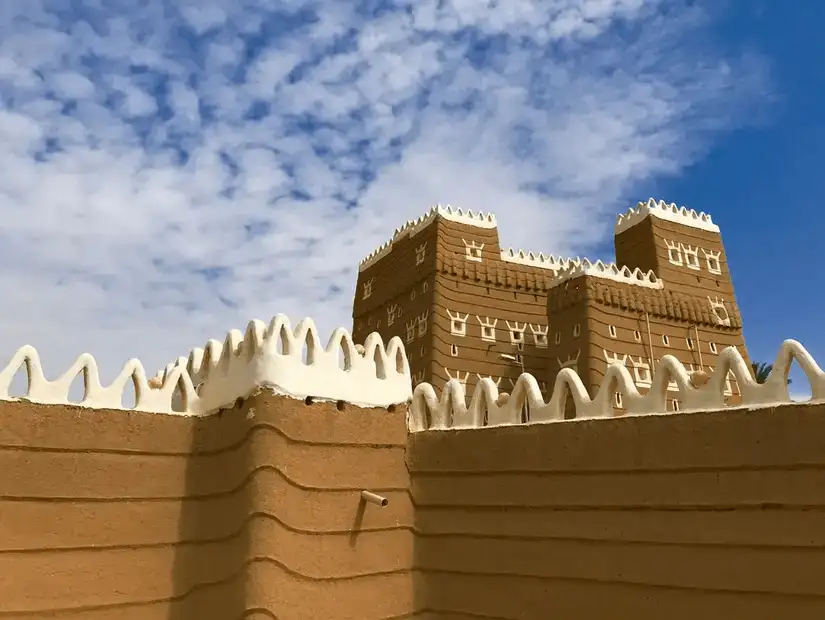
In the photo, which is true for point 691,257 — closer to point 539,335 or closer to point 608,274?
point 608,274

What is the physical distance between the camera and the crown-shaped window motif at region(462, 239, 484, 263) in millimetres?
16172

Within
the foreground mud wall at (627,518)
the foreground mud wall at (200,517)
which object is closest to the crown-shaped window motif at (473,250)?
the foreground mud wall at (627,518)

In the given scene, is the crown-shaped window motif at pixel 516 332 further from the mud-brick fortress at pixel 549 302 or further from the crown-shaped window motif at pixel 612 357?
the crown-shaped window motif at pixel 612 357

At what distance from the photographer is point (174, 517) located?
6891 millimetres

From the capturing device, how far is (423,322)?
15164 millimetres

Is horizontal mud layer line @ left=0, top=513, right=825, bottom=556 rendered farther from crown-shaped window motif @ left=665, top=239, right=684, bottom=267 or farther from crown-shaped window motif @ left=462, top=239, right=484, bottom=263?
crown-shaped window motif @ left=665, top=239, right=684, bottom=267

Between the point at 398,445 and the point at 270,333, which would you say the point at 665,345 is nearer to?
the point at 398,445

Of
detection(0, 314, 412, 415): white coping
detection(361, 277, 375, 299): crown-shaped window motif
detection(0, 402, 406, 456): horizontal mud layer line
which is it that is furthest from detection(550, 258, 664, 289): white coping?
detection(0, 402, 406, 456): horizontal mud layer line

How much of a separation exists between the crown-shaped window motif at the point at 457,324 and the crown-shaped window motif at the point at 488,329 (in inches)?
18.4

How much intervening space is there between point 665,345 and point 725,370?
31.6ft

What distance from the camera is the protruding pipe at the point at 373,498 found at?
696cm

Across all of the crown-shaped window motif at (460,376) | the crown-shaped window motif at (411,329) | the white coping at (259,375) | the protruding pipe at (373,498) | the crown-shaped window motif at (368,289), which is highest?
the crown-shaped window motif at (368,289)

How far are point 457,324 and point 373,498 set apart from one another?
334 inches

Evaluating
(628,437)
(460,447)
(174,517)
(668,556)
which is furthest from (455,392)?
(174,517)
